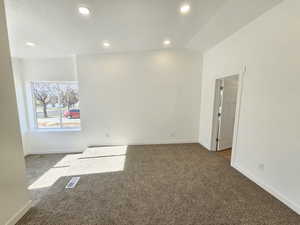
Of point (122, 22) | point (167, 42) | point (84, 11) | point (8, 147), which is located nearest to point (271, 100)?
point (167, 42)

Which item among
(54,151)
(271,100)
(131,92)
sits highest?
(131,92)

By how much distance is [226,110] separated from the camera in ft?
11.9

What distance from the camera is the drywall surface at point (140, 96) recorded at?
4098 mm

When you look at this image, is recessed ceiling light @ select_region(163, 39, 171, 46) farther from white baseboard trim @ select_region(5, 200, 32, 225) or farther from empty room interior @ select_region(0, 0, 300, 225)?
white baseboard trim @ select_region(5, 200, 32, 225)

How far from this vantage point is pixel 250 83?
241cm

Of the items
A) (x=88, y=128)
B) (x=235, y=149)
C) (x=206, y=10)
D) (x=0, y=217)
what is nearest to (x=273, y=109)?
(x=235, y=149)

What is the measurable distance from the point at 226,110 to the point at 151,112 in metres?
2.16

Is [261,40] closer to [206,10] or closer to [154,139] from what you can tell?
[206,10]

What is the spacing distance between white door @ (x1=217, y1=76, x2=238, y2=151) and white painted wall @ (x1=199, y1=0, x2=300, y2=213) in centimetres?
78

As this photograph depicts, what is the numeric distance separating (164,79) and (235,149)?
265 centimetres

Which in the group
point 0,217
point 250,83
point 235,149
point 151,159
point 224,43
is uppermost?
point 224,43

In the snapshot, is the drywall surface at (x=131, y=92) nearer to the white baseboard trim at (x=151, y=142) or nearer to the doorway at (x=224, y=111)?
the white baseboard trim at (x=151, y=142)

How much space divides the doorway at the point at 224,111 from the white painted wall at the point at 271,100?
0.73m

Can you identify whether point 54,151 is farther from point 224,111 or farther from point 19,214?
point 224,111
